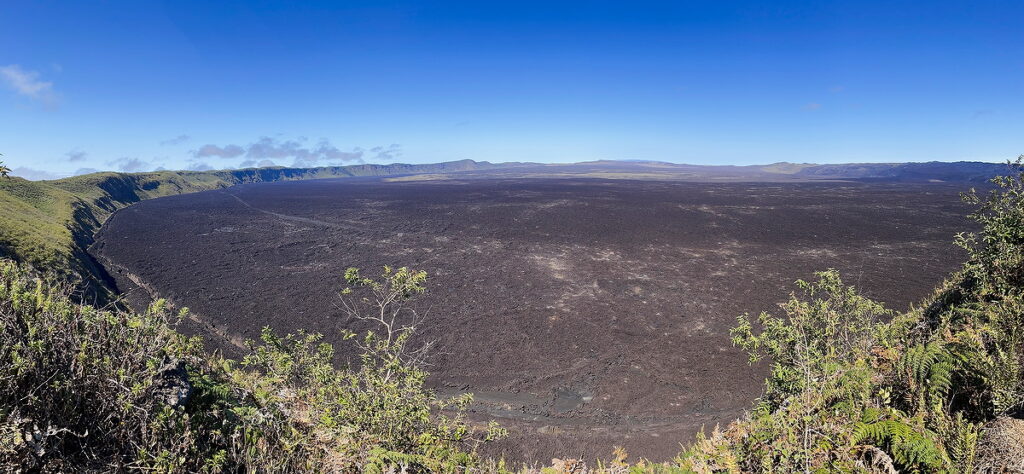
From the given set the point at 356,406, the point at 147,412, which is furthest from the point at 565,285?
the point at 147,412

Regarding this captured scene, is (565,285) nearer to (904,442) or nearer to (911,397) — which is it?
(911,397)

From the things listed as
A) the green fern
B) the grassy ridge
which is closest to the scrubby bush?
the green fern

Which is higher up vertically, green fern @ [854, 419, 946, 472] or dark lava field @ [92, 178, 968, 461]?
green fern @ [854, 419, 946, 472]

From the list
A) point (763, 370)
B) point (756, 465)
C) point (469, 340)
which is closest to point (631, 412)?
point (763, 370)

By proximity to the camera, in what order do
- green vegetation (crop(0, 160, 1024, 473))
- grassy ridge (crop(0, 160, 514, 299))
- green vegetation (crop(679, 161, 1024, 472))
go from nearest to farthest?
green vegetation (crop(0, 160, 1024, 473)) → green vegetation (crop(679, 161, 1024, 472)) → grassy ridge (crop(0, 160, 514, 299))

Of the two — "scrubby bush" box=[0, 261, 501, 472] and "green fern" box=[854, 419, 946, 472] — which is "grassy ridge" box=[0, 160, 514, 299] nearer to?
"scrubby bush" box=[0, 261, 501, 472]
